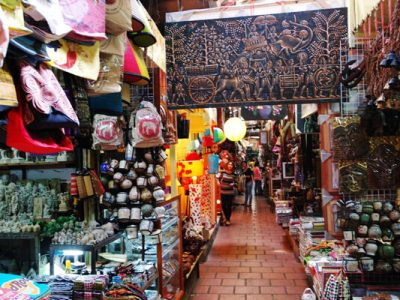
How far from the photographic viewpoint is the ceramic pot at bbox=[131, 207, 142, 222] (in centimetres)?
422

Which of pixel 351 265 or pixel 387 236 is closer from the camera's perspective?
pixel 387 236

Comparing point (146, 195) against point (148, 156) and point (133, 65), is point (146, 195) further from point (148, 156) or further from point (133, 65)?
point (133, 65)

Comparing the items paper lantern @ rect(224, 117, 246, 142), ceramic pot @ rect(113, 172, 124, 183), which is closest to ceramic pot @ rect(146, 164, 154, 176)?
ceramic pot @ rect(113, 172, 124, 183)

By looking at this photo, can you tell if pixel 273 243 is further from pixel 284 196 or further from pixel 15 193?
pixel 15 193

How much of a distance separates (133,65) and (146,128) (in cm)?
104

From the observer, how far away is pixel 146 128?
3885 millimetres

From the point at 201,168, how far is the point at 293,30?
3920 millimetres

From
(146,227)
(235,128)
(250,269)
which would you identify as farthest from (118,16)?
(235,128)

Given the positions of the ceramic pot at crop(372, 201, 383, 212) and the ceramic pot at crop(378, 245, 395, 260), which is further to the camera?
the ceramic pot at crop(372, 201, 383, 212)

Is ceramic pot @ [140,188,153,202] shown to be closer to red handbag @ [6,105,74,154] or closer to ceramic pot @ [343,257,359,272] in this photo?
ceramic pot @ [343,257,359,272]

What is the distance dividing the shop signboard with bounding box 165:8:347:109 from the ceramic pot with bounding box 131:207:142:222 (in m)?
1.50

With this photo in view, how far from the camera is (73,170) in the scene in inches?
185

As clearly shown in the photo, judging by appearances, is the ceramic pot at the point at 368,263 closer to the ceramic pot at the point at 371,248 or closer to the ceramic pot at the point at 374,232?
the ceramic pot at the point at 371,248

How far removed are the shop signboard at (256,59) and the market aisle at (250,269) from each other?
2.68 m
